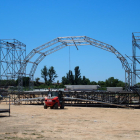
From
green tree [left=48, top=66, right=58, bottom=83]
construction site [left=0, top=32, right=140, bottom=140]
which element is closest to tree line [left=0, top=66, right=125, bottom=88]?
green tree [left=48, top=66, right=58, bottom=83]

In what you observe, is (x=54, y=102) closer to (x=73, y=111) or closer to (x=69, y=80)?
(x=73, y=111)

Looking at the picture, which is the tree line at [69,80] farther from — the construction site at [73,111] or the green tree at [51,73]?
the construction site at [73,111]

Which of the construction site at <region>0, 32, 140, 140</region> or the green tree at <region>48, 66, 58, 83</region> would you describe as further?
the green tree at <region>48, 66, 58, 83</region>

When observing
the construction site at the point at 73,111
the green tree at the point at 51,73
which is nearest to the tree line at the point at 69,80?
the green tree at the point at 51,73

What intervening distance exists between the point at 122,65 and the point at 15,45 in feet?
55.9

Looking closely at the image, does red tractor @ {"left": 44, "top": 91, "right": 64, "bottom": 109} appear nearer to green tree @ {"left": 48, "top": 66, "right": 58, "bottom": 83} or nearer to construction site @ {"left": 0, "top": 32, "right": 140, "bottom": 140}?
construction site @ {"left": 0, "top": 32, "right": 140, "bottom": 140}

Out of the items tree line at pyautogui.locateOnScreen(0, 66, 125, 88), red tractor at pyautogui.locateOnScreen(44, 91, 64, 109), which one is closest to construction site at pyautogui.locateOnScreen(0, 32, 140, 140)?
red tractor at pyautogui.locateOnScreen(44, 91, 64, 109)

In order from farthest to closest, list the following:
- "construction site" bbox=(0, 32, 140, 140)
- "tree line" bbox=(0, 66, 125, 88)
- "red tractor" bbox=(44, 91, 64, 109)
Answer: "tree line" bbox=(0, 66, 125, 88) < "red tractor" bbox=(44, 91, 64, 109) < "construction site" bbox=(0, 32, 140, 140)

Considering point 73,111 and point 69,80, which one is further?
point 69,80

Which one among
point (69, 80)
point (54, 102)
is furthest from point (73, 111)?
point (69, 80)

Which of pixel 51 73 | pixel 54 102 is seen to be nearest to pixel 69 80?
pixel 51 73

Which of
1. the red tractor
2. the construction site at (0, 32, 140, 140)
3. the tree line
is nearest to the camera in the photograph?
the construction site at (0, 32, 140, 140)

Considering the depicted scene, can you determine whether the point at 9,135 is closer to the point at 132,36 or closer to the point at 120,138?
the point at 120,138

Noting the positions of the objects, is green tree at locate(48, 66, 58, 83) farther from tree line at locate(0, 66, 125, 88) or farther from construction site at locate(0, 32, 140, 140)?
construction site at locate(0, 32, 140, 140)
